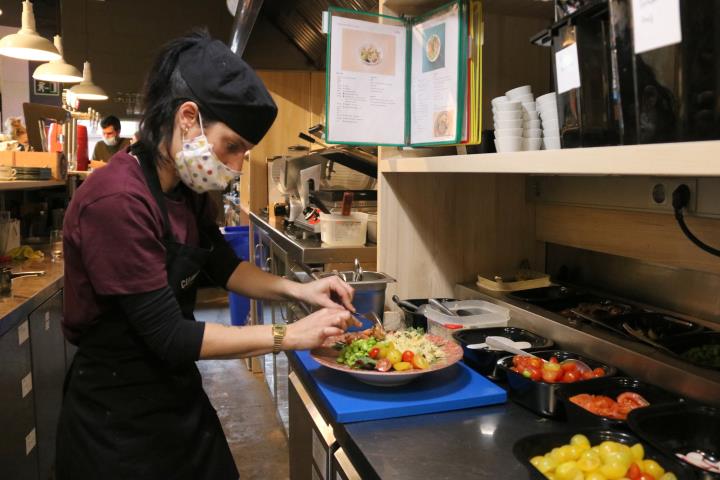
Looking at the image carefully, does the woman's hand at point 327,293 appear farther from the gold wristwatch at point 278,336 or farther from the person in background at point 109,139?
the person in background at point 109,139

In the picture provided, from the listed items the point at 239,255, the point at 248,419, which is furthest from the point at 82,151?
the point at 248,419

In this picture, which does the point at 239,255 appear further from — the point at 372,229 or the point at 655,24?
the point at 655,24

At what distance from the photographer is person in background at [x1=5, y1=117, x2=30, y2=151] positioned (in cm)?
414

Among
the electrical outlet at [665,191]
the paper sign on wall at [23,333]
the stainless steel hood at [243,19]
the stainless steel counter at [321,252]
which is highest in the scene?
the stainless steel hood at [243,19]

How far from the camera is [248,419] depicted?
145 inches

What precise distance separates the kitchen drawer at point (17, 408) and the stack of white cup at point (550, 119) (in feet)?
6.96

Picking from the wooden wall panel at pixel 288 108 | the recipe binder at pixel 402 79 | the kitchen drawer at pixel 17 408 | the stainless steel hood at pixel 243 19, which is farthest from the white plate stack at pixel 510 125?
the wooden wall panel at pixel 288 108

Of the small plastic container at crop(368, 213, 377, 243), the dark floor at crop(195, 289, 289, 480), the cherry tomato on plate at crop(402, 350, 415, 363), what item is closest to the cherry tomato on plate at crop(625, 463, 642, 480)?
the cherry tomato on plate at crop(402, 350, 415, 363)

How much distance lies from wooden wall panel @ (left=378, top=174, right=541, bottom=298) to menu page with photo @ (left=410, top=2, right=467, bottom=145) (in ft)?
0.72

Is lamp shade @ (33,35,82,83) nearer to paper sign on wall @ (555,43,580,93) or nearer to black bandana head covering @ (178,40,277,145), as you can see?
black bandana head covering @ (178,40,277,145)

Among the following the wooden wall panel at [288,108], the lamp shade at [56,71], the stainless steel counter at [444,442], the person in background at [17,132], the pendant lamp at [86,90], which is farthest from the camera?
the pendant lamp at [86,90]

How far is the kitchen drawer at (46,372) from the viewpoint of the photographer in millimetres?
2689

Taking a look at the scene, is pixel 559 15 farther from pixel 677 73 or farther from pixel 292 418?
pixel 292 418

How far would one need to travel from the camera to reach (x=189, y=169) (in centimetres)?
150
